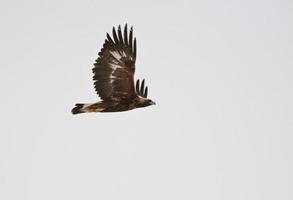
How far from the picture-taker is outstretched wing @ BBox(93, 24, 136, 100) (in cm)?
1528

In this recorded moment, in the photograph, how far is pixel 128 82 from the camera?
15.4 m

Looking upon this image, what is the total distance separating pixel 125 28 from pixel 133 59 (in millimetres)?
793

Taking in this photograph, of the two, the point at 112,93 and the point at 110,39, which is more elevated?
the point at 110,39

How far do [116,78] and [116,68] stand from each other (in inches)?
9.9


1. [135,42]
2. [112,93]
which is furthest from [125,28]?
[112,93]

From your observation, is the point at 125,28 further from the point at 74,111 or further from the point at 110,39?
the point at 74,111

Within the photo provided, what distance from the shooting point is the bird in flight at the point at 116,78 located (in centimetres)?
1527

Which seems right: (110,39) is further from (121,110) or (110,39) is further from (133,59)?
(121,110)

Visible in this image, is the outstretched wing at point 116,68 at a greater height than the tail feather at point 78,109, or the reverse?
the outstretched wing at point 116,68

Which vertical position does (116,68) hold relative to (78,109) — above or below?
above

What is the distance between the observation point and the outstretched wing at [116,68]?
15.3m

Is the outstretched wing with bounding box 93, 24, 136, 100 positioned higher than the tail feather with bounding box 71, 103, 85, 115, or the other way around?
the outstretched wing with bounding box 93, 24, 136, 100

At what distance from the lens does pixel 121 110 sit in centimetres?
1547

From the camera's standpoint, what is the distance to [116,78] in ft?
51.2
